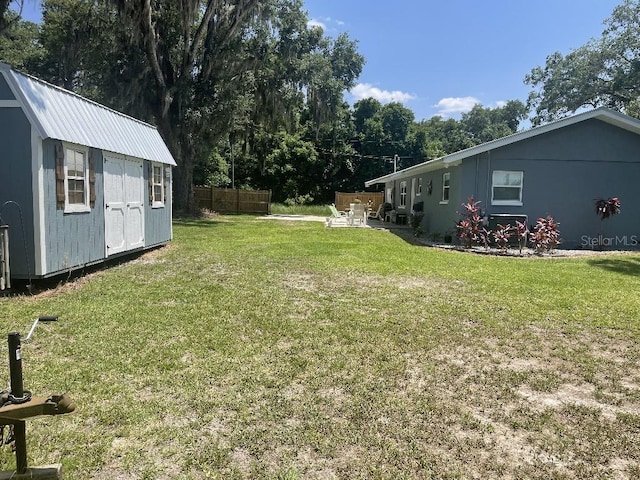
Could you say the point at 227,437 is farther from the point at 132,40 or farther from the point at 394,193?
the point at 394,193

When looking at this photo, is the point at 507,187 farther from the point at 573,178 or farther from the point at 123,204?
the point at 123,204

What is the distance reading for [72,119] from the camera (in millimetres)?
6898

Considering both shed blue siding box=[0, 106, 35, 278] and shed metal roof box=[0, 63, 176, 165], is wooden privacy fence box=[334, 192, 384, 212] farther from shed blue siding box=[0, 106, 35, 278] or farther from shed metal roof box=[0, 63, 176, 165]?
shed blue siding box=[0, 106, 35, 278]

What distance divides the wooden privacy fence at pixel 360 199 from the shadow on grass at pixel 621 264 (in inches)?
804

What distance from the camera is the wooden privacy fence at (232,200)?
88.3 feet

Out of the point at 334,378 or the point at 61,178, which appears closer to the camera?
the point at 334,378

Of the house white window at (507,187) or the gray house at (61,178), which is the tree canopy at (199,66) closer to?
the gray house at (61,178)

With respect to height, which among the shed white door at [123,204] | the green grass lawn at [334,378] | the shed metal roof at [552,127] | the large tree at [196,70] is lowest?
the green grass lawn at [334,378]

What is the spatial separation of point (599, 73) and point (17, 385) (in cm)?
3278

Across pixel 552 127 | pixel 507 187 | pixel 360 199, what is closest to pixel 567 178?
pixel 552 127

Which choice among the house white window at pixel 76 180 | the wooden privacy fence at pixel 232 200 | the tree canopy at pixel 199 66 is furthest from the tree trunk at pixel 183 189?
the house white window at pixel 76 180

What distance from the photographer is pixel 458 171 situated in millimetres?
13016

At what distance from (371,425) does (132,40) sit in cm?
1891

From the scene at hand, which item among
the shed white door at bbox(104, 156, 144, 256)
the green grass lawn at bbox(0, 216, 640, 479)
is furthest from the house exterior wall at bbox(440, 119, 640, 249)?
the shed white door at bbox(104, 156, 144, 256)
